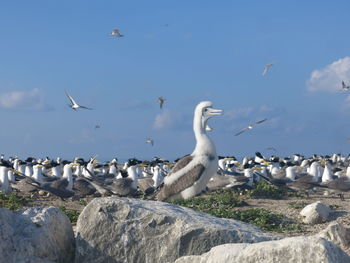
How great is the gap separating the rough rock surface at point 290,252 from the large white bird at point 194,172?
349 inches

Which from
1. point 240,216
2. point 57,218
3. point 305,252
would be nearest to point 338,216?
point 240,216

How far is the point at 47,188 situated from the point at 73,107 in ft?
35.5

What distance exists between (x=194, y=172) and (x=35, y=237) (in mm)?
7494

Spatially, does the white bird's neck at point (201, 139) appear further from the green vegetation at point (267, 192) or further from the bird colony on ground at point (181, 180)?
the green vegetation at point (267, 192)

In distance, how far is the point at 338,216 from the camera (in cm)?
1438

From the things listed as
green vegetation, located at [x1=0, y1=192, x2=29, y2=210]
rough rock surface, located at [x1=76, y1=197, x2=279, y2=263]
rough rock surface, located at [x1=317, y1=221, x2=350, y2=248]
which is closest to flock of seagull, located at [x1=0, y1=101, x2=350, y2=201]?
green vegetation, located at [x1=0, y1=192, x2=29, y2=210]

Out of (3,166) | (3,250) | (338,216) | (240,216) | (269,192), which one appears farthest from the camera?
(3,166)

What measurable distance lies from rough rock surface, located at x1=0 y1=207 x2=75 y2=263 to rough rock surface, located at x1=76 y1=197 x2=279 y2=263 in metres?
0.26

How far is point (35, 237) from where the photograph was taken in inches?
299

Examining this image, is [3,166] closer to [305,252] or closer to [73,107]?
[73,107]

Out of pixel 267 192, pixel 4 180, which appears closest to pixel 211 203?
pixel 267 192

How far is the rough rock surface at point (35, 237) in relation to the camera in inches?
292

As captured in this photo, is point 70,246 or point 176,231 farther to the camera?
point 70,246

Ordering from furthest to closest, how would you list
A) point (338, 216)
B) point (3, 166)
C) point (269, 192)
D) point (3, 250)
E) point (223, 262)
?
1. point (3, 166)
2. point (269, 192)
3. point (338, 216)
4. point (3, 250)
5. point (223, 262)
